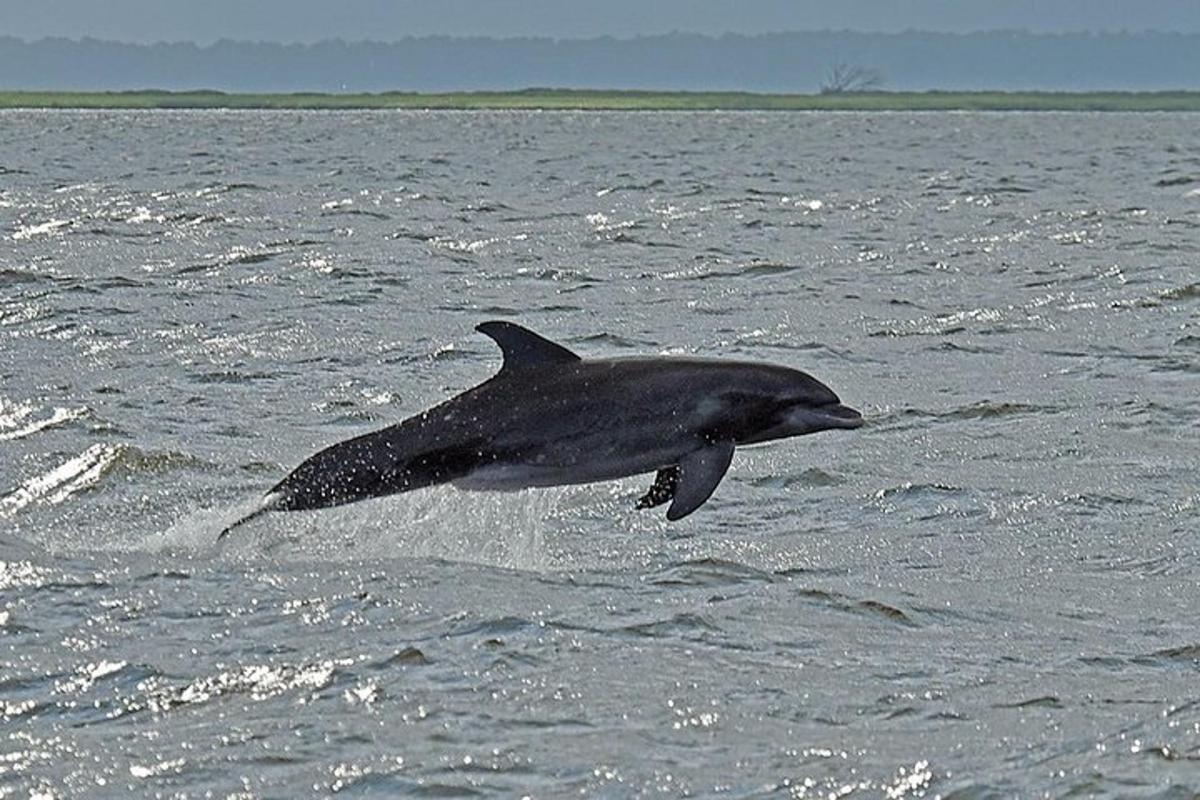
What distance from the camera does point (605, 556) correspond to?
536 inches

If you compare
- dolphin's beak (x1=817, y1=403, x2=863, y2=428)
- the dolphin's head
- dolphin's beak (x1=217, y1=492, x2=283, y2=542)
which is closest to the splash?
dolphin's beak (x1=217, y1=492, x2=283, y2=542)

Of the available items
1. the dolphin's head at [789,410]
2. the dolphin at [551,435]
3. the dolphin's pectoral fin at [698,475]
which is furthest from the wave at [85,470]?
the dolphin's head at [789,410]

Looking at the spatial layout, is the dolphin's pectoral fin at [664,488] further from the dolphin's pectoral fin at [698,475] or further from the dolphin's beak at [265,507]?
the dolphin's beak at [265,507]

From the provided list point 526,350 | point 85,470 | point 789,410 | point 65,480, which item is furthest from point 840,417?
point 85,470

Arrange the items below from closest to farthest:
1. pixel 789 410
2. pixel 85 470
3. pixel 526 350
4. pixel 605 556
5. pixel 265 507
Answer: pixel 526 350, pixel 265 507, pixel 789 410, pixel 605 556, pixel 85 470

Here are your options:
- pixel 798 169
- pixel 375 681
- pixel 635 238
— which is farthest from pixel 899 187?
pixel 375 681

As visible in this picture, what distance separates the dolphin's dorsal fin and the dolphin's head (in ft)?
3.33

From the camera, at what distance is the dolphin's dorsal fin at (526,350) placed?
12906 millimetres

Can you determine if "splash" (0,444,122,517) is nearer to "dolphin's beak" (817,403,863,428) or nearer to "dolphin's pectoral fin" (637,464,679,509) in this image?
"dolphin's pectoral fin" (637,464,679,509)

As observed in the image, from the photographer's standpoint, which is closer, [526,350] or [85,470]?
[526,350]

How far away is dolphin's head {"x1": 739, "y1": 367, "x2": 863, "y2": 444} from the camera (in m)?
13.2

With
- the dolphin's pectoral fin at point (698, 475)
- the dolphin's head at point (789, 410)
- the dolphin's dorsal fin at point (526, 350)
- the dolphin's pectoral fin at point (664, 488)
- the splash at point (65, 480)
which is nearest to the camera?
the dolphin's pectoral fin at point (698, 475)

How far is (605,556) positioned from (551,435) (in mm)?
986

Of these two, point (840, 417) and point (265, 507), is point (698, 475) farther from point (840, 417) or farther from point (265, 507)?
point (265, 507)
